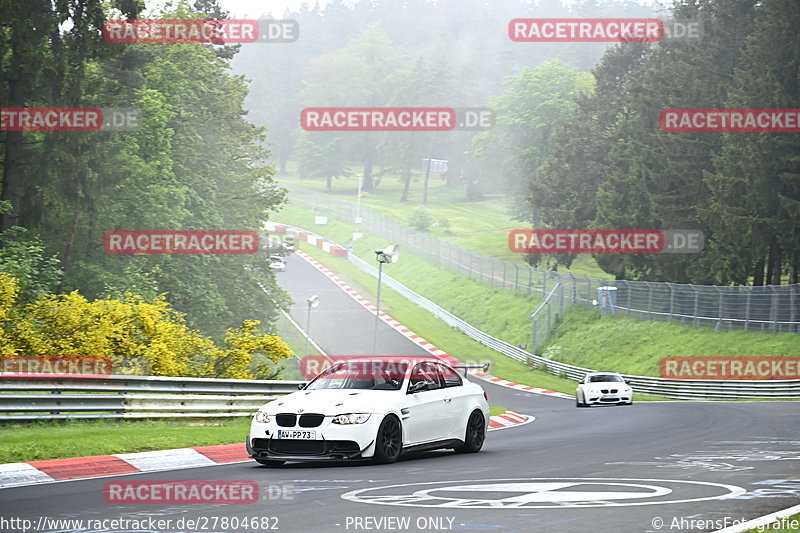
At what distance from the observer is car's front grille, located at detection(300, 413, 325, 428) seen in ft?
46.1

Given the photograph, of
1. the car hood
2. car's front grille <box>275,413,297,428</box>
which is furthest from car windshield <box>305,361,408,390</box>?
car's front grille <box>275,413,297,428</box>

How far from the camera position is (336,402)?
14.3 metres

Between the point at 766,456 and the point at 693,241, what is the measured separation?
41.8 metres

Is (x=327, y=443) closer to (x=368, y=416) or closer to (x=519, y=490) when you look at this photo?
(x=368, y=416)

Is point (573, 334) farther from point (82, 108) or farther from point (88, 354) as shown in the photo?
point (88, 354)

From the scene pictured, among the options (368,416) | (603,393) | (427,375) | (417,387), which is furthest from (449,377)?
(603,393)

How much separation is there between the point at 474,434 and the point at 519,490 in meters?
5.66

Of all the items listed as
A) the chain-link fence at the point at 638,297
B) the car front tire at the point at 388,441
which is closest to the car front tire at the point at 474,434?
the car front tire at the point at 388,441

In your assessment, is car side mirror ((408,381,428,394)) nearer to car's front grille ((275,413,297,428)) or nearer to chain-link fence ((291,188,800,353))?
car's front grille ((275,413,297,428))

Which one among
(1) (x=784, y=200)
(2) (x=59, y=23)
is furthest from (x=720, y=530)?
(1) (x=784, y=200)

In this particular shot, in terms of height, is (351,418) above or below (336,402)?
below

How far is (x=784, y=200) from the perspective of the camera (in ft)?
152

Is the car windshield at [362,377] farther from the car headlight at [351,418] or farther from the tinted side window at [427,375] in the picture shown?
the car headlight at [351,418]

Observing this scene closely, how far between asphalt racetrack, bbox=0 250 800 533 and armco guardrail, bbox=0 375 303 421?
4.48 m
